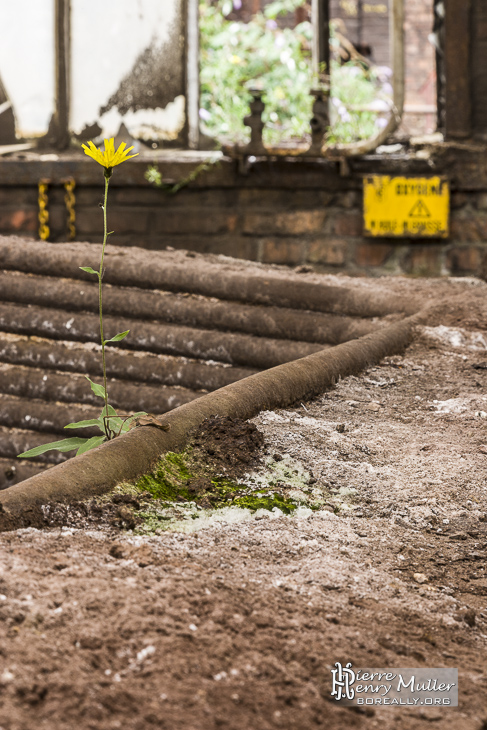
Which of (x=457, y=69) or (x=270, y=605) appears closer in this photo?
(x=270, y=605)

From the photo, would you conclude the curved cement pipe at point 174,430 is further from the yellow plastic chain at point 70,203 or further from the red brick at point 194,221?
the yellow plastic chain at point 70,203

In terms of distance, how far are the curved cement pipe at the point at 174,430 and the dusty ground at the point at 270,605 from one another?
2.6 inches

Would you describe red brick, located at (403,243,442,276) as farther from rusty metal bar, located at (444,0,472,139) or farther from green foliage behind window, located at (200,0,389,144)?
green foliage behind window, located at (200,0,389,144)

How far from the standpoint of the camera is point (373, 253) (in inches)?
131

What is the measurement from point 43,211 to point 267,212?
0.98 meters

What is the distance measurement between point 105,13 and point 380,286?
1891 millimetres

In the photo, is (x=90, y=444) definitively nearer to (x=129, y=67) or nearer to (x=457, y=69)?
(x=457, y=69)

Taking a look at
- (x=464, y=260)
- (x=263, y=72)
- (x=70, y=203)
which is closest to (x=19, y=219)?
(x=70, y=203)

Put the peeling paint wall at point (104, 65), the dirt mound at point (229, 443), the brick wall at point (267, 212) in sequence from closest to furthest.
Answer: the dirt mound at point (229, 443)
the brick wall at point (267, 212)
the peeling paint wall at point (104, 65)

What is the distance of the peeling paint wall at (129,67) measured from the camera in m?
3.57

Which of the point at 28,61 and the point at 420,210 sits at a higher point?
the point at 28,61

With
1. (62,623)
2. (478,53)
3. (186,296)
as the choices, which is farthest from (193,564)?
(478,53)

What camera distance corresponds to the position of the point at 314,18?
355 centimetres

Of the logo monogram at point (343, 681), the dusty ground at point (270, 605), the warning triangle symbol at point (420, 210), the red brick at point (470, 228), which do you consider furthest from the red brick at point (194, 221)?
the logo monogram at point (343, 681)
